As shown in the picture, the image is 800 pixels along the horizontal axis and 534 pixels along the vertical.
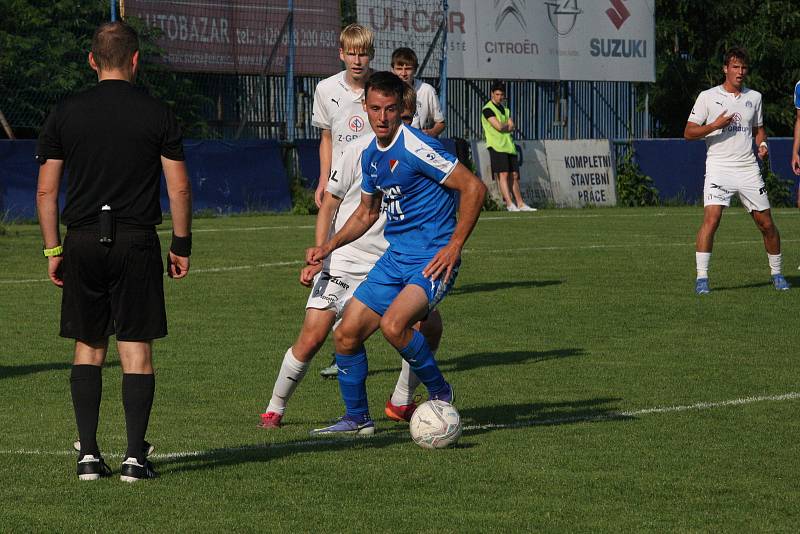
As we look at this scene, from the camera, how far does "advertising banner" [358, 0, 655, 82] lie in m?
29.8

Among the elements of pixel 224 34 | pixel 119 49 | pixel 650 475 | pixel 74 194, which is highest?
pixel 224 34

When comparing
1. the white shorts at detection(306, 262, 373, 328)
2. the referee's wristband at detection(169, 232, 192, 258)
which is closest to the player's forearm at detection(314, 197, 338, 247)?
the white shorts at detection(306, 262, 373, 328)

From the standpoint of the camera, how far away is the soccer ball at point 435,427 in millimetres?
6902

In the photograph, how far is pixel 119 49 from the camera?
603cm

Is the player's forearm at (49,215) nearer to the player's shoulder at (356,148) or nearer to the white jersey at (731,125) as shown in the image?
the player's shoulder at (356,148)

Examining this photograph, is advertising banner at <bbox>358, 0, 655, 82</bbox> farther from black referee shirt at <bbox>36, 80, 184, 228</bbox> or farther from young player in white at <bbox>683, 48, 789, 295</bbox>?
black referee shirt at <bbox>36, 80, 184, 228</bbox>

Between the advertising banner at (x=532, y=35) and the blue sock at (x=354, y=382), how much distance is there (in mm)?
21726

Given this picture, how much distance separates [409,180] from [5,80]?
1748 centimetres

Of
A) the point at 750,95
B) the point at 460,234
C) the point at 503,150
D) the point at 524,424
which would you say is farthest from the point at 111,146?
the point at 503,150

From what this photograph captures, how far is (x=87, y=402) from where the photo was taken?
6.20m

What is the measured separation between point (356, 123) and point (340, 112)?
14 cm

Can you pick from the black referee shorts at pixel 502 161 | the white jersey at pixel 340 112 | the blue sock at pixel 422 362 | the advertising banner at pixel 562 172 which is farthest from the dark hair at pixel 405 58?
the advertising banner at pixel 562 172

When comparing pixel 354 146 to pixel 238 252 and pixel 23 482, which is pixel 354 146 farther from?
pixel 238 252

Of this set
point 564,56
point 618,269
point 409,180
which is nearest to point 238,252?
point 618,269
